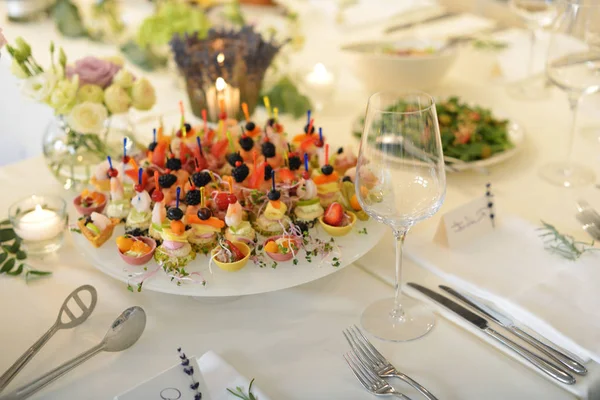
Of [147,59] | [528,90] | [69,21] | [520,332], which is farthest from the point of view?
[69,21]

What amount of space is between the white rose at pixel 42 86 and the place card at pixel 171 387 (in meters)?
0.75

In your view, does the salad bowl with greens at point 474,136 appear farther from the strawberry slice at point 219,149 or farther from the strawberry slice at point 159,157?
the strawberry slice at point 159,157

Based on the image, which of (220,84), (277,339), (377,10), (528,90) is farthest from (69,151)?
(377,10)

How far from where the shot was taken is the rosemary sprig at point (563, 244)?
1091 mm

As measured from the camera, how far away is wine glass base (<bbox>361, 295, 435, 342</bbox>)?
38.1 inches

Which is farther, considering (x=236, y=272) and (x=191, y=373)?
(x=236, y=272)

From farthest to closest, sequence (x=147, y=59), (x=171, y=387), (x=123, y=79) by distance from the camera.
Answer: (x=147, y=59) < (x=123, y=79) < (x=171, y=387)

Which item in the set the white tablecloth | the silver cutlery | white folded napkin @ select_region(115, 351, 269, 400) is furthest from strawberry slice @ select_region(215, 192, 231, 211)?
the silver cutlery

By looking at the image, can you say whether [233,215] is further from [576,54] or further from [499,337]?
[576,54]

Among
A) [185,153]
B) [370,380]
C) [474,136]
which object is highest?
[185,153]

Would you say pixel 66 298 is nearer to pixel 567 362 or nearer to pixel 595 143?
pixel 567 362

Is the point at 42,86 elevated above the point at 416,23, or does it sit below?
above

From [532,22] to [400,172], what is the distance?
1.29m

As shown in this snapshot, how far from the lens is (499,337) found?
0.92 metres
